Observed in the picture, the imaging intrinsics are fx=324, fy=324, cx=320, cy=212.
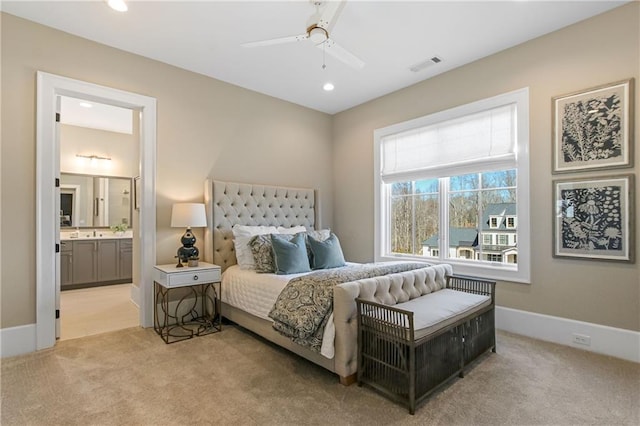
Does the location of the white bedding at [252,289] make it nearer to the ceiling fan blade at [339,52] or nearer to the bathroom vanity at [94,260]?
the ceiling fan blade at [339,52]

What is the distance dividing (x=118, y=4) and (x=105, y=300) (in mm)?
4120

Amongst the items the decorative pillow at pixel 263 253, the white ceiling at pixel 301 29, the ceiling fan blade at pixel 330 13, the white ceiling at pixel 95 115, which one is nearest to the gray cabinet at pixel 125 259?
the white ceiling at pixel 95 115

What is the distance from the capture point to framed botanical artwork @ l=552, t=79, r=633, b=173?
2.86m

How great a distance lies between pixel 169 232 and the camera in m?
3.91

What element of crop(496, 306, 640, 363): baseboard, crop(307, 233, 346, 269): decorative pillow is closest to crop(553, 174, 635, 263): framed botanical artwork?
crop(496, 306, 640, 363): baseboard

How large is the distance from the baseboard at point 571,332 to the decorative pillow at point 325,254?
1.88 metres

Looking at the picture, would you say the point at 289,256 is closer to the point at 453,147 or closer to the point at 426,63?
the point at 453,147

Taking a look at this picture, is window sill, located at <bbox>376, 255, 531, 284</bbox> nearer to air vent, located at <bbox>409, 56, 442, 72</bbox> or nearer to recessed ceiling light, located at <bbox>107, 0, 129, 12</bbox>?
air vent, located at <bbox>409, 56, 442, 72</bbox>

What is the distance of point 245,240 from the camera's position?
154 inches

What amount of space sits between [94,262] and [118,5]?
4.72 metres

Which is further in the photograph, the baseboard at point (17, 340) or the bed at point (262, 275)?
the baseboard at point (17, 340)

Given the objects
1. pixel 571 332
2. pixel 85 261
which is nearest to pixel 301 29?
pixel 571 332

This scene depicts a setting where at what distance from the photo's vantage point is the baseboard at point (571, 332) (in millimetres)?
2824

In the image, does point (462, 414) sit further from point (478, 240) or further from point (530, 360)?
point (478, 240)
